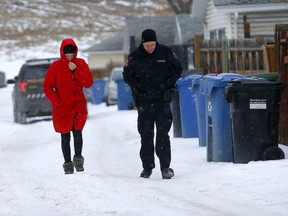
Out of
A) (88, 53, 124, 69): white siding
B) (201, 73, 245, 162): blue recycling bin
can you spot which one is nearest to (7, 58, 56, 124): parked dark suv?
(201, 73, 245, 162): blue recycling bin

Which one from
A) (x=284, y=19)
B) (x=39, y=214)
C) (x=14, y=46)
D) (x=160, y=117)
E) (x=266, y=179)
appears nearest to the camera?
(x=39, y=214)

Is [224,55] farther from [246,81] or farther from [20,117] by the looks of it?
[246,81]

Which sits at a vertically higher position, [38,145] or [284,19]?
[284,19]

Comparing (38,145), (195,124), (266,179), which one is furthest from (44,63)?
(266,179)

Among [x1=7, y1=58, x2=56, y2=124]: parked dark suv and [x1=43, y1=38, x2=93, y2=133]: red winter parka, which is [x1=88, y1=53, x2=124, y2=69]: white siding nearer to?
[x1=7, y1=58, x2=56, y2=124]: parked dark suv

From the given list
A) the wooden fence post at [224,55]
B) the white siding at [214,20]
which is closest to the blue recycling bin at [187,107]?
the wooden fence post at [224,55]

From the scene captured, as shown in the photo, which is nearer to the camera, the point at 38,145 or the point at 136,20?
the point at 38,145

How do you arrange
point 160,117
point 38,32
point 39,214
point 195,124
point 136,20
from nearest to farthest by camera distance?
point 39,214 < point 160,117 < point 195,124 < point 136,20 < point 38,32

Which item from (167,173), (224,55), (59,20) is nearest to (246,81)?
(167,173)

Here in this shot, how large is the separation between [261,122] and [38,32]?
510ft

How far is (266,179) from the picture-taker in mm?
9938

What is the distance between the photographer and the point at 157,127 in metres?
11.2

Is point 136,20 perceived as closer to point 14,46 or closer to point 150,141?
point 150,141

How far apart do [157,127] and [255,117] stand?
1.25 meters
